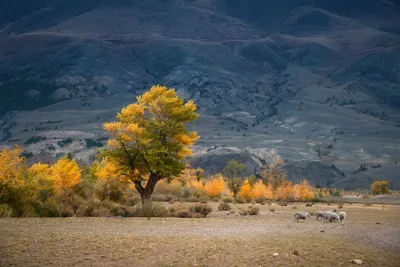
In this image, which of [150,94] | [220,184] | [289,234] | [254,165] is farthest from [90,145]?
[289,234]

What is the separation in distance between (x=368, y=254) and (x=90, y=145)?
173127 millimetres

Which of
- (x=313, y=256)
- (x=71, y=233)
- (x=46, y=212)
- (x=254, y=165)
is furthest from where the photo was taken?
(x=254, y=165)

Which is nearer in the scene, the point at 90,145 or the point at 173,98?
the point at 173,98

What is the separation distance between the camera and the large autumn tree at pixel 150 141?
1109 inches

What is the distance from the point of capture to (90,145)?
179 metres

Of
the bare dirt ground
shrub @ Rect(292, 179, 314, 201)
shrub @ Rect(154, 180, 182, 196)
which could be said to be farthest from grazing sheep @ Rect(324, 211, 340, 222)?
shrub @ Rect(292, 179, 314, 201)

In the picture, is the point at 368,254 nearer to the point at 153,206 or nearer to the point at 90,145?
the point at 153,206

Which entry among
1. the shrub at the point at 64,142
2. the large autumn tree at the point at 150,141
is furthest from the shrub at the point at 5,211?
the shrub at the point at 64,142

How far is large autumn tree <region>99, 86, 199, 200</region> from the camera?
92.4 feet

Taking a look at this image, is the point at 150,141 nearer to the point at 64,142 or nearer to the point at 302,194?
the point at 302,194

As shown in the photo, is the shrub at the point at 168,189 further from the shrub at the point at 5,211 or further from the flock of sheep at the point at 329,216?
the shrub at the point at 5,211

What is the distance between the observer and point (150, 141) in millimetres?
28625

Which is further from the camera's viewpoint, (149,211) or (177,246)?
(149,211)

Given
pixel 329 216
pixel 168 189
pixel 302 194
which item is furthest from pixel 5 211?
pixel 302 194
